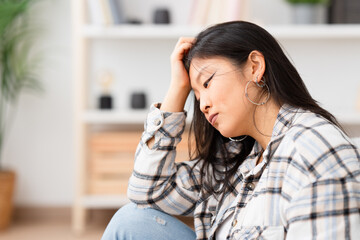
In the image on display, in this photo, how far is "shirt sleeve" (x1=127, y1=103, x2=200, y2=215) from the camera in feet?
4.65

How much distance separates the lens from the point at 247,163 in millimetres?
1375

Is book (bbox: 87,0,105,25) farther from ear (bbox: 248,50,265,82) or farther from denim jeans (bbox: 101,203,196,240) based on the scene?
ear (bbox: 248,50,265,82)

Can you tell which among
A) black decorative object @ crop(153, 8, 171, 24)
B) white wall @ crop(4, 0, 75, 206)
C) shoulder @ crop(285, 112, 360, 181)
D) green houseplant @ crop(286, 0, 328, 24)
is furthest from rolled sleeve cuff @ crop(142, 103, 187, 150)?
white wall @ crop(4, 0, 75, 206)

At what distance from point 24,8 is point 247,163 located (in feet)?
5.21

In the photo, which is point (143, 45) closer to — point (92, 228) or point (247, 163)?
point (92, 228)

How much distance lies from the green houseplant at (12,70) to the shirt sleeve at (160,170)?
135cm

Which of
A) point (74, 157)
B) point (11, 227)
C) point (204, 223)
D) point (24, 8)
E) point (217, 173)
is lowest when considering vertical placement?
point (11, 227)

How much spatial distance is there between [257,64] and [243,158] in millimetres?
298

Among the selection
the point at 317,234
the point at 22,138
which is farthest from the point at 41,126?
the point at 317,234

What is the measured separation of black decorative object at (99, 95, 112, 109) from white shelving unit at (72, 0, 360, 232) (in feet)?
0.18

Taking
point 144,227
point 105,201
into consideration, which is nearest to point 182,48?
point 144,227

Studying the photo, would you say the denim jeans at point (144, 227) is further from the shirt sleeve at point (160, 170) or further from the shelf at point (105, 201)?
the shelf at point (105, 201)

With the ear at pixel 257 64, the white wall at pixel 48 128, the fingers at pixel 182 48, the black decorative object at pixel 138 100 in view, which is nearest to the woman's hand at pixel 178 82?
the fingers at pixel 182 48

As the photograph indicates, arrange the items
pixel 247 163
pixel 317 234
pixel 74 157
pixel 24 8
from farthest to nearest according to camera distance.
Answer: pixel 74 157, pixel 24 8, pixel 247 163, pixel 317 234
